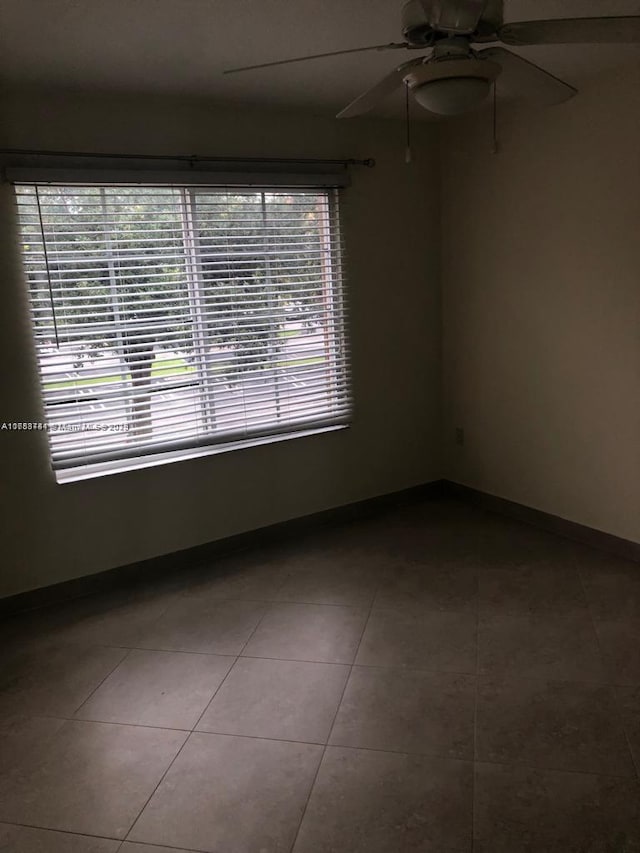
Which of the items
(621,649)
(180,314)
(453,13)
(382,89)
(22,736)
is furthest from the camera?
(180,314)

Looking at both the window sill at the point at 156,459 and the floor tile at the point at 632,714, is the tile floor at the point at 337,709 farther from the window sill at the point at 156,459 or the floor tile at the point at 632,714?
the window sill at the point at 156,459

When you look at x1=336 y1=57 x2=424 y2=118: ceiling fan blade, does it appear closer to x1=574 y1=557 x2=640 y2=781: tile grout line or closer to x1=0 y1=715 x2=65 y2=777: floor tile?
x1=574 y1=557 x2=640 y2=781: tile grout line

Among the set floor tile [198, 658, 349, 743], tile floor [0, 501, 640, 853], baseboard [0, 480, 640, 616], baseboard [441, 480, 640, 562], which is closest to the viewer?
tile floor [0, 501, 640, 853]

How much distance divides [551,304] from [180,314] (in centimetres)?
197

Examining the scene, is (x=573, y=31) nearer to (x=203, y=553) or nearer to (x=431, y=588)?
(x=431, y=588)

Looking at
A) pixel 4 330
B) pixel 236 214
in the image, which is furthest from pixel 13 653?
pixel 236 214

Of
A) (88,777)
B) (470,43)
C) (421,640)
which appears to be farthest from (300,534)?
(470,43)

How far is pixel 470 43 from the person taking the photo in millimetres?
1732

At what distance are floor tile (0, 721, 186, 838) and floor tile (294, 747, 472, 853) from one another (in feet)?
1.76

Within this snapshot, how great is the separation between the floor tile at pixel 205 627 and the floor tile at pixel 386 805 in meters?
0.82

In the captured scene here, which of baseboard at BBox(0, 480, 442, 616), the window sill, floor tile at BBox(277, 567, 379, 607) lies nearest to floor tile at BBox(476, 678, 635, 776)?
floor tile at BBox(277, 567, 379, 607)

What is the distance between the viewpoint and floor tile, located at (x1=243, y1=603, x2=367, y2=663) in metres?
2.68

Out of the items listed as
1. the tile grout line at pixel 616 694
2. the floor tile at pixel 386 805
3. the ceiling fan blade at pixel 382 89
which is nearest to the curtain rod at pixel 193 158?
the ceiling fan blade at pixel 382 89

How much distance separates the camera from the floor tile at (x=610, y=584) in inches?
112
